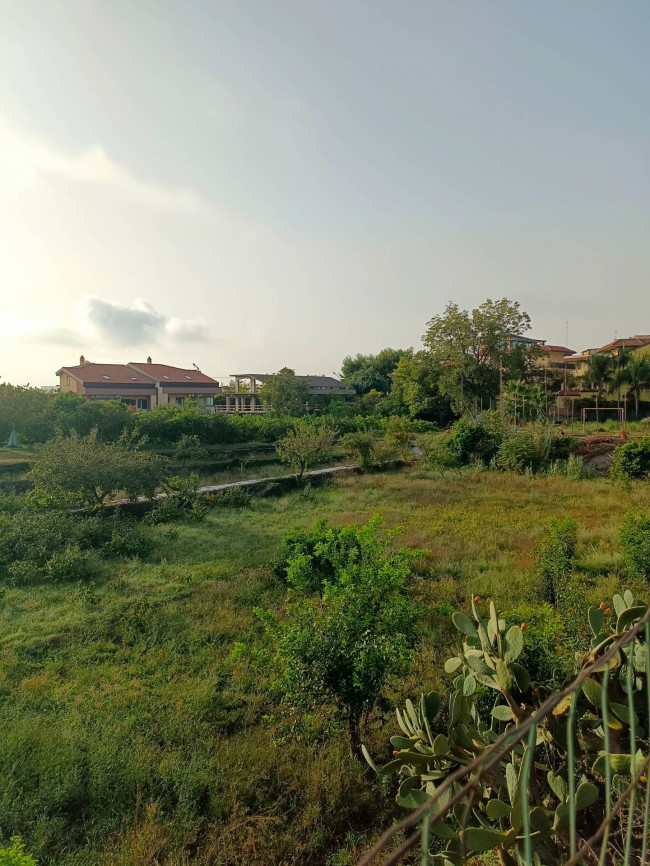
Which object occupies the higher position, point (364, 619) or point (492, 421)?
point (492, 421)

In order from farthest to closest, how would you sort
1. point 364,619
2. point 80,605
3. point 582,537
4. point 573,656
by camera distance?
point 582,537, point 80,605, point 364,619, point 573,656

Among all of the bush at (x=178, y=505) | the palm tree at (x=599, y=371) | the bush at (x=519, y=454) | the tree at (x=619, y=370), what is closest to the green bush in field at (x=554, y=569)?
the bush at (x=178, y=505)

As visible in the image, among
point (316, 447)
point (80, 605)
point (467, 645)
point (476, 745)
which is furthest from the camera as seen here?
point (316, 447)

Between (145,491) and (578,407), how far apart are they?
29832 mm

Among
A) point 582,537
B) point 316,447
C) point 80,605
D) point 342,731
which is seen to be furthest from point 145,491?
point 582,537

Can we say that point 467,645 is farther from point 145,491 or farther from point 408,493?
point 408,493

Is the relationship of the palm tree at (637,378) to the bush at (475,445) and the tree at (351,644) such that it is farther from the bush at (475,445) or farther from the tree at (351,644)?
the tree at (351,644)

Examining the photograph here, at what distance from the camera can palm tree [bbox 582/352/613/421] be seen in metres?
31.4

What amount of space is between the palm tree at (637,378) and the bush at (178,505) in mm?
27302

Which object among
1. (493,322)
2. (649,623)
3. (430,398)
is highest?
(493,322)

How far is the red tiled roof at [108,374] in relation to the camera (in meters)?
36.3

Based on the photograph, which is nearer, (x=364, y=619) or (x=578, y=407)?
(x=364, y=619)

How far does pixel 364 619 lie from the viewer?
3.84 meters

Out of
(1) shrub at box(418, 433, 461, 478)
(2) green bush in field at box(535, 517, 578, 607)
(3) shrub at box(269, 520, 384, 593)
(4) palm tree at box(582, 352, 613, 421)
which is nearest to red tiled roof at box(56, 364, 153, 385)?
(1) shrub at box(418, 433, 461, 478)
